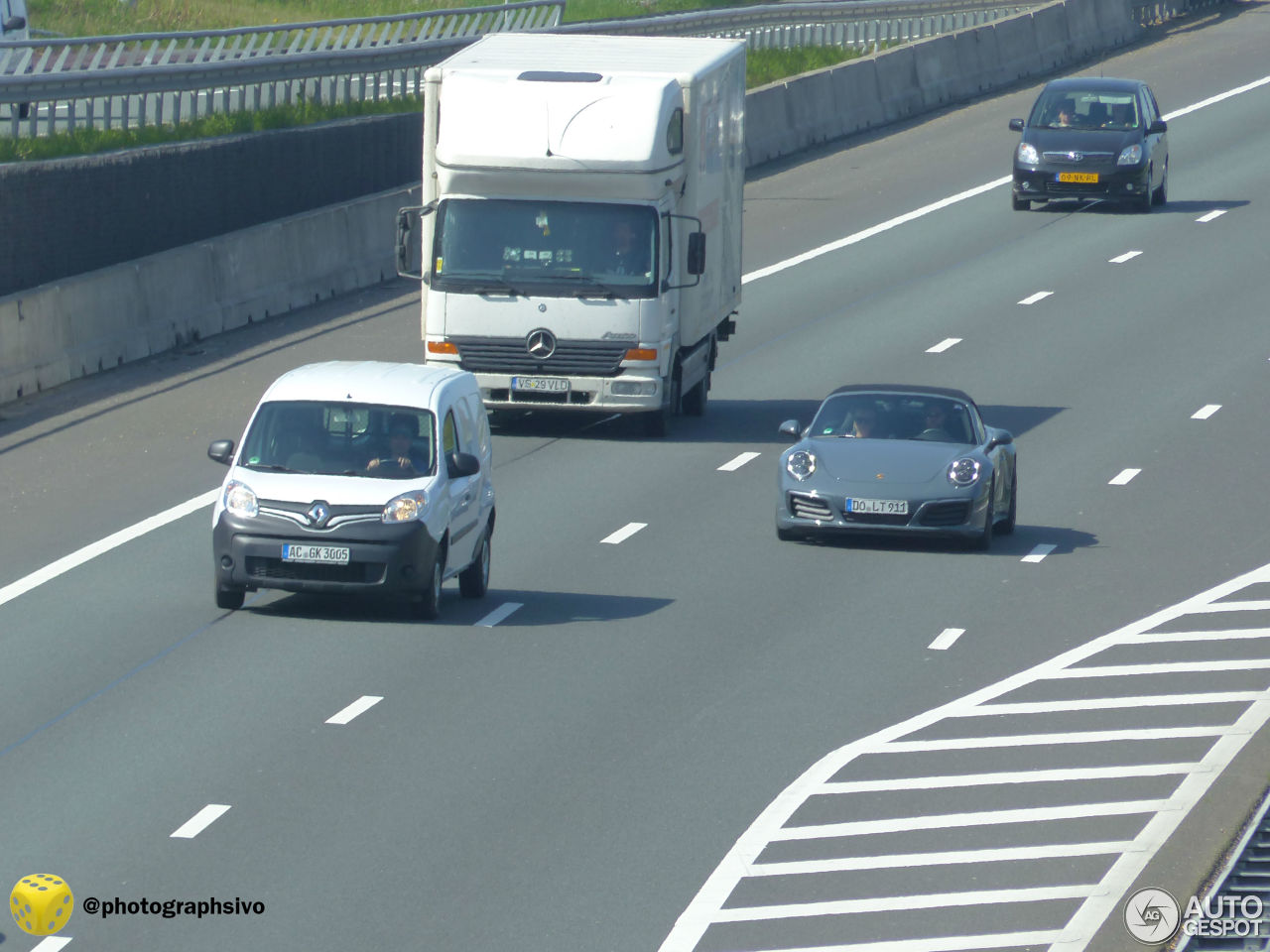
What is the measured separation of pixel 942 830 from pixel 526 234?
1332 centimetres

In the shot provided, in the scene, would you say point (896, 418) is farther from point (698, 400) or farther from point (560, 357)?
point (698, 400)

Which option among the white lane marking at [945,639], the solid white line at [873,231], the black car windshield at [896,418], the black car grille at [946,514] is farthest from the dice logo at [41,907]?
the solid white line at [873,231]

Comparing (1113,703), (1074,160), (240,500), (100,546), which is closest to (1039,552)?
(1113,703)

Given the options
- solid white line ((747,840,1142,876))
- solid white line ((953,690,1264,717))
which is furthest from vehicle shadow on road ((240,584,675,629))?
solid white line ((747,840,1142,876))

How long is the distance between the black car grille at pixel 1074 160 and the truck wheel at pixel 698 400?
12865 mm

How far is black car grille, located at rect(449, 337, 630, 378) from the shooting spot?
81.8ft

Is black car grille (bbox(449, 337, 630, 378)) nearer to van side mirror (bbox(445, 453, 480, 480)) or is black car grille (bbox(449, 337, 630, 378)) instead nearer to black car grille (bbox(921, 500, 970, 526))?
black car grille (bbox(921, 500, 970, 526))

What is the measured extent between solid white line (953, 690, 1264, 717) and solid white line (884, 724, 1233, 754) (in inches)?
20.6

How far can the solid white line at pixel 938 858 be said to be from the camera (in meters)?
11.8

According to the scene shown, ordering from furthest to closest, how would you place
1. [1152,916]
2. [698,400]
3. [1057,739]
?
[698,400] < [1057,739] < [1152,916]

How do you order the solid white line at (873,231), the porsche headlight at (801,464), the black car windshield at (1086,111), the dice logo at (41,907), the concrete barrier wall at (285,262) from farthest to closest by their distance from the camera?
the black car windshield at (1086,111)
the solid white line at (873,231)
the concrete barrier wall at (285,262)
the porsche headlight at (801,464)
the dice logo at (41,907)

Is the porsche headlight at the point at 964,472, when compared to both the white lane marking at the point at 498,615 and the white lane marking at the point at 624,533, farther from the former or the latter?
the white lane marking at the point at 498,615

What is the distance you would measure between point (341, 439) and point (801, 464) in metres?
4.40

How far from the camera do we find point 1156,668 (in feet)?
53.9
